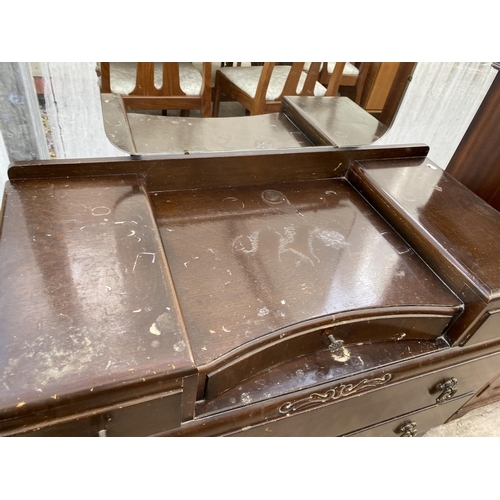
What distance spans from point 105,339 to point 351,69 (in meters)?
0.77

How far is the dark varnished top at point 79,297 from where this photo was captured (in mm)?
442

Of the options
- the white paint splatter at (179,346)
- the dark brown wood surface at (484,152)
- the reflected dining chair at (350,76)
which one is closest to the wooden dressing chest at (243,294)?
the white paint splatter at (179,346)

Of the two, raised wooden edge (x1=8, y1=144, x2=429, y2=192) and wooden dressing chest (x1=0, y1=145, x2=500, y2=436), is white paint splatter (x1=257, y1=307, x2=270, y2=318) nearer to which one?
wooden dressing chest (x1=0, y1=145, x2=500, y2=436)

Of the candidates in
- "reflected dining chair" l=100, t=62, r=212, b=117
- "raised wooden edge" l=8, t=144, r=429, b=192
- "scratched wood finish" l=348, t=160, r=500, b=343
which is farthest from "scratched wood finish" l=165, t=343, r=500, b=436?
"reflected dining chair" l=100, t=62, r=212, b=117

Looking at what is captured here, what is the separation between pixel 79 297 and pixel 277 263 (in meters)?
0.33

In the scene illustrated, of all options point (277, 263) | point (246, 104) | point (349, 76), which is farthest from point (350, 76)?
point (277, 263)

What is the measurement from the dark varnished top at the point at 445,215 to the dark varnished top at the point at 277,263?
0.05 metres

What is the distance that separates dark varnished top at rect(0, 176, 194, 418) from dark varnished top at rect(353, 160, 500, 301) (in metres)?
0.52

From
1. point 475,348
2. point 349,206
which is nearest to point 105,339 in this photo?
point 349,206

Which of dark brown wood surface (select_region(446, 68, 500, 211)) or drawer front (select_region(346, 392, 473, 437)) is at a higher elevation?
dark brown wood surface (select_region(446, 68, 500, 211))

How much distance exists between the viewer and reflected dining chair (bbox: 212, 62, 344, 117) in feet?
2.74

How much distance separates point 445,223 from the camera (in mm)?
818
